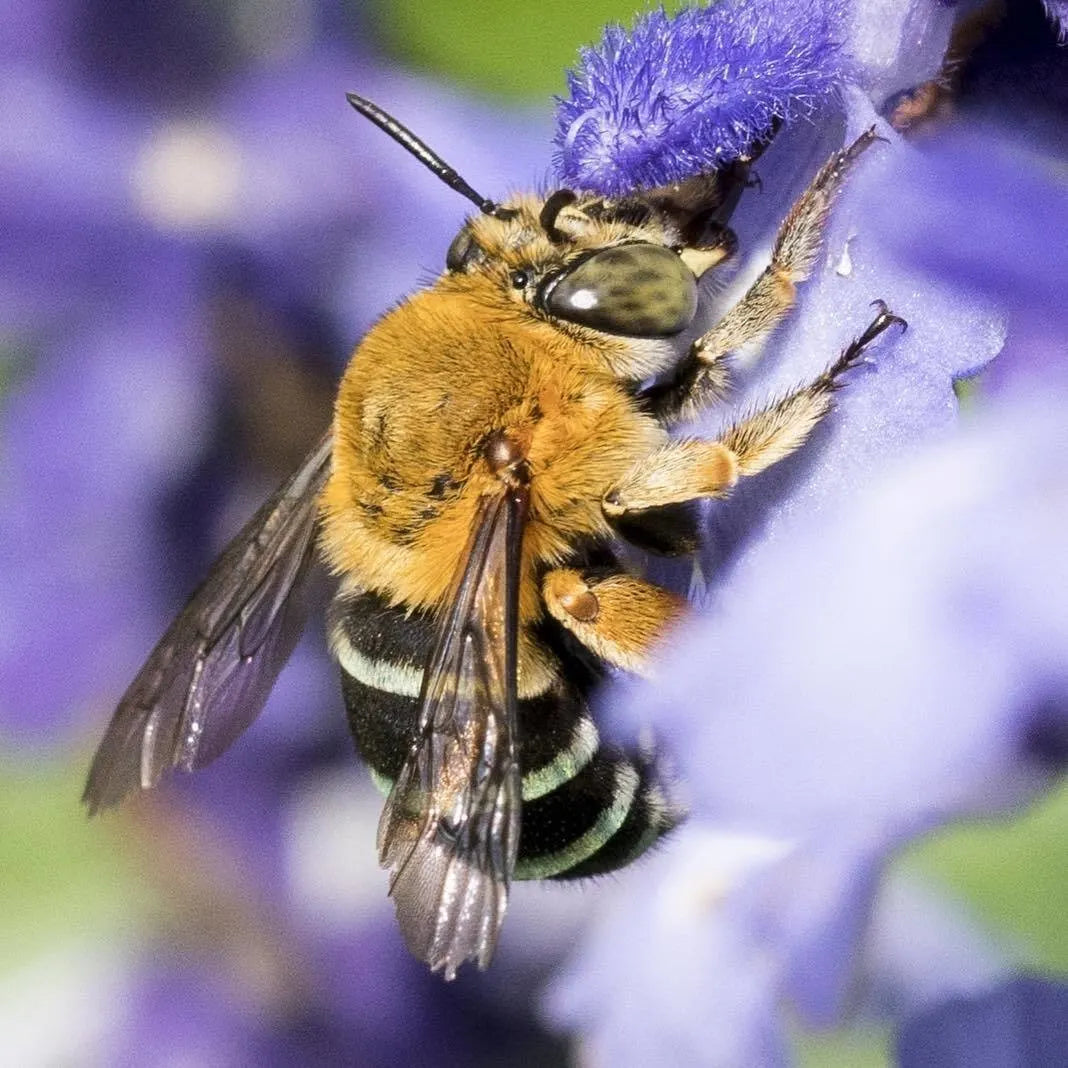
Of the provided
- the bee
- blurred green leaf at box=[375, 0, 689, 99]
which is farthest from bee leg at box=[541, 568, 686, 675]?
blurred green leaf at box=[375, 0, 689, 99]

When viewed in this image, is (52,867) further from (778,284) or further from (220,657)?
(778,284)

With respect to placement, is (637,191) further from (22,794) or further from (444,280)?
(22,794)

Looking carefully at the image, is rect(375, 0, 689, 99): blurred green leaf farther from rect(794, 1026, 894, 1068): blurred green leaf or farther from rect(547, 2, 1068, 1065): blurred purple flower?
rect(794, 1026, 894, 1068): blurred green leaf

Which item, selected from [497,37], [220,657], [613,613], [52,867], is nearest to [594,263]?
[613,613]

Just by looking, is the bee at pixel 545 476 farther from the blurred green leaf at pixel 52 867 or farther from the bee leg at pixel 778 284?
the blurred green leaf at pixel 52 867

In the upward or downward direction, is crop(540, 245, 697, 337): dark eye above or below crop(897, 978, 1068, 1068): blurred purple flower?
above

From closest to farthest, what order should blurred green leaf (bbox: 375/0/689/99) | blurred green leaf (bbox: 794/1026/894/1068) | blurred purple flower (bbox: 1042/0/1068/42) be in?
blurred purple flower (bbox: 1042/0/1068/42), blurred green leaf (bbox: 794/1026/894/1068), blurred green leaf (bbox: 375/0/689/99)
